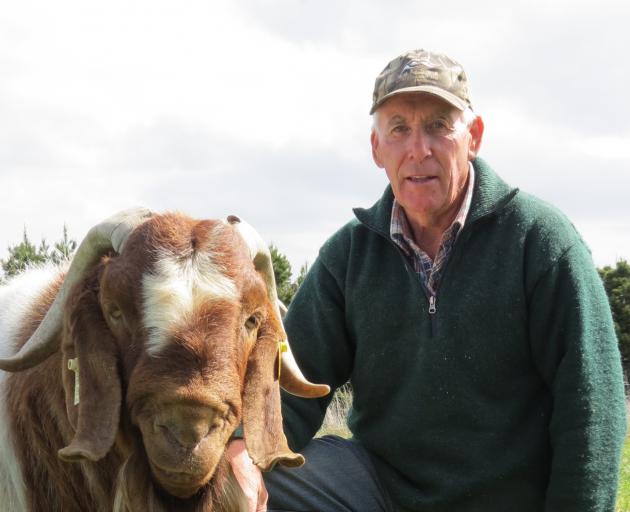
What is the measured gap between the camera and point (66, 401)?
426cm

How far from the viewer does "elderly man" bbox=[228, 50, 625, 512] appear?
457cm

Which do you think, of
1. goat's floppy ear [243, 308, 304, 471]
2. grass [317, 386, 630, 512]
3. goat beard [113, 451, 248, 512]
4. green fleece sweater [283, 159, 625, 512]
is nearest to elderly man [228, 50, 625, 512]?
green fleece sweater [283, 159, 625, 512]

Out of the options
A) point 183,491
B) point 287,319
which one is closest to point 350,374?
point 287,319

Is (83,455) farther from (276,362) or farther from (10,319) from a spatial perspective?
(10,319)

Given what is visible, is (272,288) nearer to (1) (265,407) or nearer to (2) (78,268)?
(1) (265,407)

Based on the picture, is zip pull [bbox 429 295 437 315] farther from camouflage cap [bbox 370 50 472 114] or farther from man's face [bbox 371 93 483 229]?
camouflage cap [bbox 370 50 472 114]

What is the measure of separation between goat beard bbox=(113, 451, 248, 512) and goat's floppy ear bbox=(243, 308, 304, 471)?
0.18 metres

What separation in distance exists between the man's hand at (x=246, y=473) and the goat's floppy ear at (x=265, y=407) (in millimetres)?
172

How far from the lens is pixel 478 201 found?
4.98m

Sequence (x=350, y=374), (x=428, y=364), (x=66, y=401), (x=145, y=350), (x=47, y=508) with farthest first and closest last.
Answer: (x=350, y=374), (x=428, y=364), (x=47, y=508), (x=66, y=401), (x=145, y=350)

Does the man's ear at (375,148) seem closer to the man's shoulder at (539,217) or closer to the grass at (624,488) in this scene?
the man's shoulder at (539,217)

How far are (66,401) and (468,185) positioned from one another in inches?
92.4

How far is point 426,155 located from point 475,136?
0.48m

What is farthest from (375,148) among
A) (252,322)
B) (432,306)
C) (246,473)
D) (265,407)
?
(246,473)
